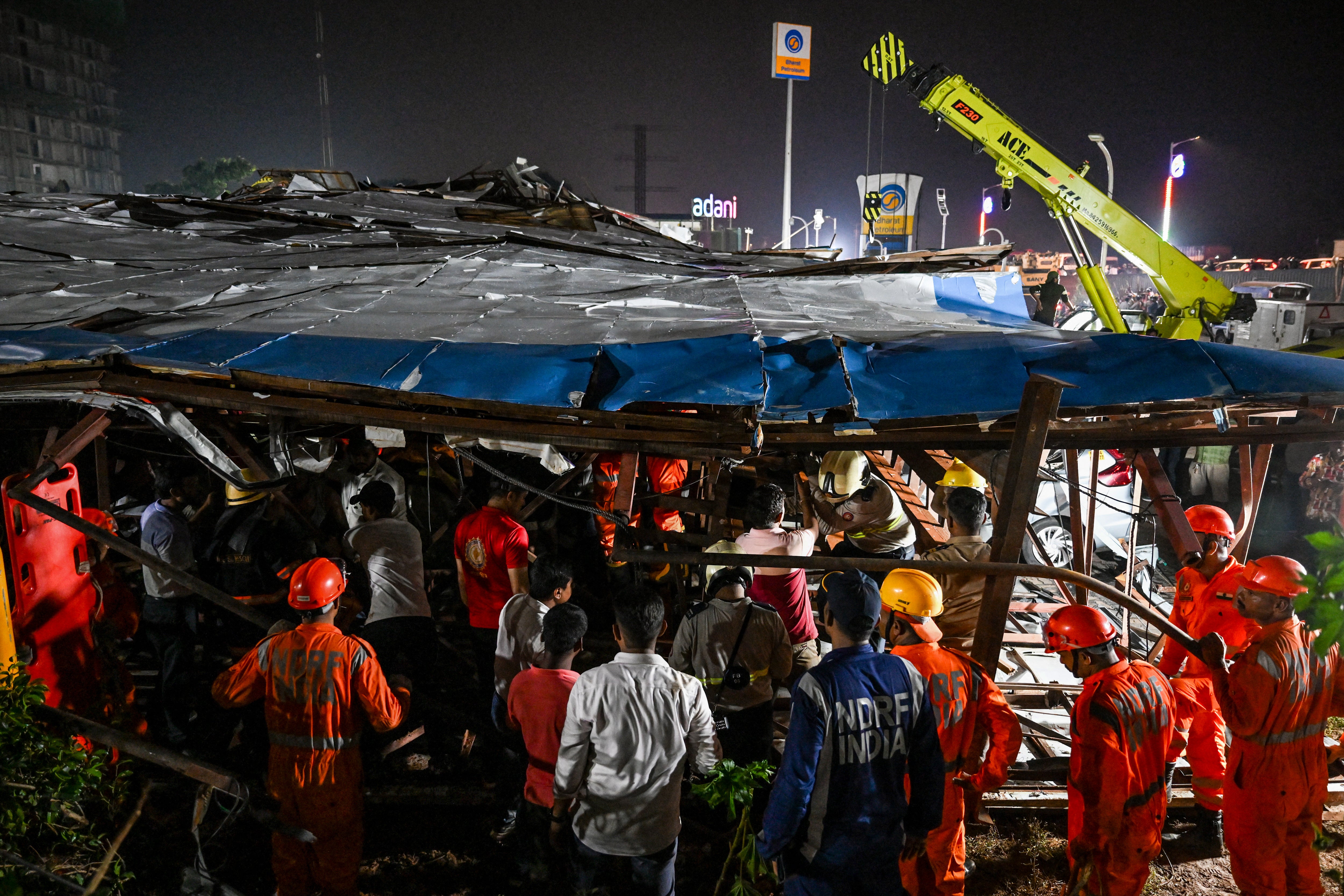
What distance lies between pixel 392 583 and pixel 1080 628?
4350 millimetres

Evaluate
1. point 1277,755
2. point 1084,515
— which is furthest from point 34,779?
point 1084,515

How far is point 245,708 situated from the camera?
17.7ft

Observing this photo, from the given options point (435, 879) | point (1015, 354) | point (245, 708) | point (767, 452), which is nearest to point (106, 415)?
point (245, 708)

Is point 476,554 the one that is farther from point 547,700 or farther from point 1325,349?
point 1325,349

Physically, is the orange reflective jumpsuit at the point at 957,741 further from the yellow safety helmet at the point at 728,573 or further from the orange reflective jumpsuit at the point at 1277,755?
the orange reflective jumpsuit at the point at 1277,755

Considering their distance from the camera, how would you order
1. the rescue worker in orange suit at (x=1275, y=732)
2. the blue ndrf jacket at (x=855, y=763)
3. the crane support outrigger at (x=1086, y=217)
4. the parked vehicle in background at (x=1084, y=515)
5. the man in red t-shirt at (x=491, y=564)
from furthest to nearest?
1. the crane support outrigger at (x=1086, y=217)
2. the parked vehicle in background at (x=1084, y=515)
3. the man in red t-shirt at (x=491, y=564)
4. the rescue worker in orange suit at (x=1275, y=732)
5. the blue ndrf jacket at (x=855, y=763)

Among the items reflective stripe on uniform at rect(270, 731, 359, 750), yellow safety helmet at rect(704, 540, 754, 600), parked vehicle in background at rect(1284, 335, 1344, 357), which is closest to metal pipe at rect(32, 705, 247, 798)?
reflective stripe on uniform at rect(270, 731, 359, 750)

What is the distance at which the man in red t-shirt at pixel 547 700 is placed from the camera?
382cm

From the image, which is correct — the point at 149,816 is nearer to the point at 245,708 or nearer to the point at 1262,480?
the point at 245,708

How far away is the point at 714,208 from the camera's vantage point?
6750cm

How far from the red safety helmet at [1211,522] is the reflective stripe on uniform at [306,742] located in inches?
221

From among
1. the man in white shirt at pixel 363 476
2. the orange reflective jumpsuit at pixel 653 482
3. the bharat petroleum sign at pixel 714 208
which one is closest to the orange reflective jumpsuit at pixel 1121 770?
the orange reflective jumpsuit at pixel 653 482

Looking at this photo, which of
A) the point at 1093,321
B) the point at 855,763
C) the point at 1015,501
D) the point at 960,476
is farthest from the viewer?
the point at 1093,321

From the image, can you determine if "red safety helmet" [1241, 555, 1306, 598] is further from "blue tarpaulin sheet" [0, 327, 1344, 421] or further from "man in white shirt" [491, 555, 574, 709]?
"man in white shirt" [491, 555, 574, 709]
